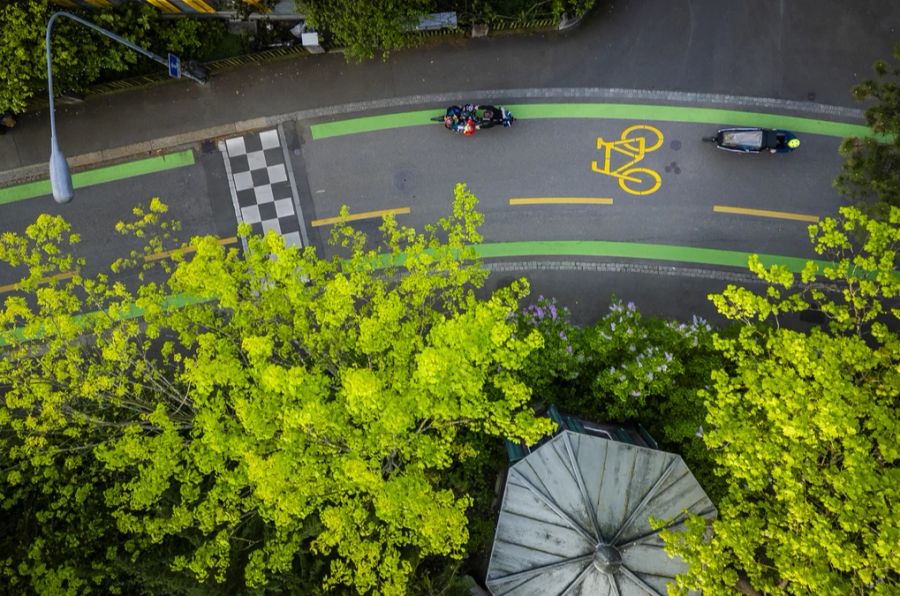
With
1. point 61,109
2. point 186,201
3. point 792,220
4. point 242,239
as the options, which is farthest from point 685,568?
point 61,109

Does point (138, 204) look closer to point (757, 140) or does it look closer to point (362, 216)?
point (362, 216)

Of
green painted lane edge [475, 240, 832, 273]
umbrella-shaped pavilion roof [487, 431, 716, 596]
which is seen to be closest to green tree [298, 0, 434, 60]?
green painted lane edge [475, 240, 832, 273]

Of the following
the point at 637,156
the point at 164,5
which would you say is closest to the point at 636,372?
the point at 637,156

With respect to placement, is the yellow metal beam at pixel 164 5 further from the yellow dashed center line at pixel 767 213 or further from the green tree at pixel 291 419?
the yellow dashed center line at pixel 767 213

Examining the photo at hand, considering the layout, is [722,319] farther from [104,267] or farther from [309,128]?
[104,267]

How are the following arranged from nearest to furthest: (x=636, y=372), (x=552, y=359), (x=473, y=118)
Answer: (x=636, y=372) → (x=552, y=359) → (x=473, y=118)

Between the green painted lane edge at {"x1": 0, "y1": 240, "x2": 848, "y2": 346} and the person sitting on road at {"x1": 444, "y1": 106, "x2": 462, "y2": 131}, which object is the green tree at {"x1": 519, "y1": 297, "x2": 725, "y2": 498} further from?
the person sitting on road at {"x1": 444, "y1": 106, "x2": 462, "y2": 131}
